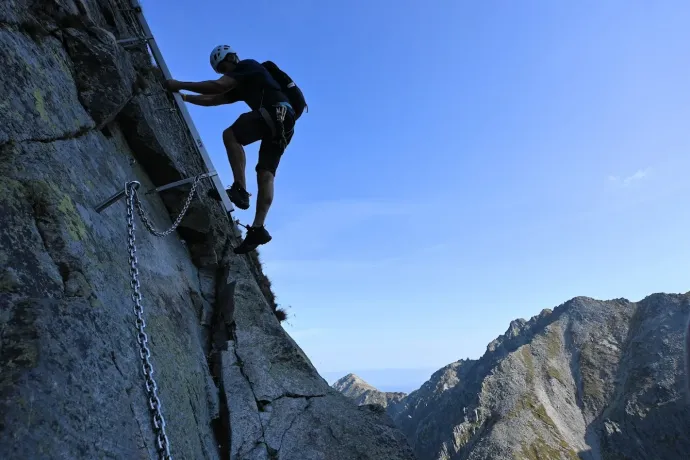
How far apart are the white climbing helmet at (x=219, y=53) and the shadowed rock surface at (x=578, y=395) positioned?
10680 cm

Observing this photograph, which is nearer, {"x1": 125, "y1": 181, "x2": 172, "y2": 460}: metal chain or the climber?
{"x1": 125, "y1": 181, "x2": 172, "y2": 460}: metal chain

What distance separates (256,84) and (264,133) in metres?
0.97

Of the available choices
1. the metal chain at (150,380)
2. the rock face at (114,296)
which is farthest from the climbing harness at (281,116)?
the metal chain at (150,380)

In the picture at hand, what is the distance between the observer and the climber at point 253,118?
916 centimetres

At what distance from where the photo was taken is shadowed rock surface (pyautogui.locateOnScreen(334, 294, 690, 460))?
101125 mm

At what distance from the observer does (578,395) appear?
12244 cm

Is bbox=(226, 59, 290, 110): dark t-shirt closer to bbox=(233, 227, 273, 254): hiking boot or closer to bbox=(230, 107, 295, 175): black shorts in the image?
bbox=(230, 107, 295, 175): black shorts

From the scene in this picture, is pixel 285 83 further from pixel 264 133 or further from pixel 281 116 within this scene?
pixel 264 133

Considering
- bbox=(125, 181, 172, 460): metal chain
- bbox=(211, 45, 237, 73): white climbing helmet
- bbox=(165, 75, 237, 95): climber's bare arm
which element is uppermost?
bbox=(211, 45, 237, 73): white climbing helmet

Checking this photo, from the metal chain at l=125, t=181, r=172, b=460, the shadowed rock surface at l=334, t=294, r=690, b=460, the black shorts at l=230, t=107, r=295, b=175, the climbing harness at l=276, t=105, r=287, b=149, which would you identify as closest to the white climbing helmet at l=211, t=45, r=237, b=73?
the black shorts at l=230, t=107, r=295, b=175

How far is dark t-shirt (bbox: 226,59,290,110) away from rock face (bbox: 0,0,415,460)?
6.78ft

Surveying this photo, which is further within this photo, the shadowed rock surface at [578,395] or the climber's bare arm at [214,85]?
the shadowed rock surface at [578,395]

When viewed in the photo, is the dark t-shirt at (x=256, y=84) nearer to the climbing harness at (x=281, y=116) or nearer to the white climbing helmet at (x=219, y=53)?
the climbing harness at (x=281, y=116)

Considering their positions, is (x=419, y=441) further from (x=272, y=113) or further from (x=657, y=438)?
(x=272, y=113)
